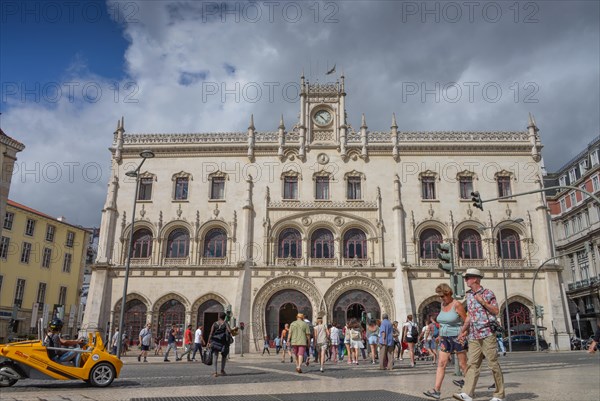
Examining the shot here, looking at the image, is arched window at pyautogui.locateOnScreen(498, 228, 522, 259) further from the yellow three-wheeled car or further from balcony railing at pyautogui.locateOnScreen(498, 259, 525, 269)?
the yellow three-wheeled car

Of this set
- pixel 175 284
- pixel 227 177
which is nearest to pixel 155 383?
pixel 175 284

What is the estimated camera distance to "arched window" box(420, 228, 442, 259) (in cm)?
3469

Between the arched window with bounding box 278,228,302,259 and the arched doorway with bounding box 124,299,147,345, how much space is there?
405 inches

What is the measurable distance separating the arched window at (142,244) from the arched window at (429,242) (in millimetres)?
19536

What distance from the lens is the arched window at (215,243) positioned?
34.9 m

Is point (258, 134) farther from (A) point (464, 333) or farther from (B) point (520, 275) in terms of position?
(A) point (464, 333)

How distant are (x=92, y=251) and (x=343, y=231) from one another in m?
42.3

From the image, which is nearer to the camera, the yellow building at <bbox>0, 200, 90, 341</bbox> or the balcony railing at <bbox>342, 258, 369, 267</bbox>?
the balcony railing at <bbox>342, 258, 369, 267</bbox>

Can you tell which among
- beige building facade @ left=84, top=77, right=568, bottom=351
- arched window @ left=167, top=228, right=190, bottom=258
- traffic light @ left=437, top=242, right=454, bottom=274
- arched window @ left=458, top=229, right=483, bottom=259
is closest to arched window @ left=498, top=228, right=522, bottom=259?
beige building facade @ left=84, top=77, right=568, bottom=351

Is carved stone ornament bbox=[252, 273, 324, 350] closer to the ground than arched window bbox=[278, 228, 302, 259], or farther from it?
closer to the ground

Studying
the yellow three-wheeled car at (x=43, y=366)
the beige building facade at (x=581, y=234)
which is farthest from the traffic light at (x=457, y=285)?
the beige building facade at (x=581, y=234)

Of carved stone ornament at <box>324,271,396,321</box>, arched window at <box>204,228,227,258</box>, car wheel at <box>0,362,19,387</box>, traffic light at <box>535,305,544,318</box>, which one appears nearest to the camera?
car wheel at <box>0,362,19,387</box>

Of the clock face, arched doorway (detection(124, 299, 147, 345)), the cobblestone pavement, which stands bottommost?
the cobblestone pavement

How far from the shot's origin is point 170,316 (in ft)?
110
